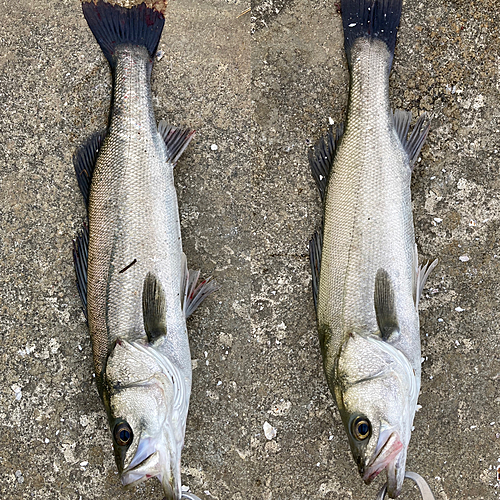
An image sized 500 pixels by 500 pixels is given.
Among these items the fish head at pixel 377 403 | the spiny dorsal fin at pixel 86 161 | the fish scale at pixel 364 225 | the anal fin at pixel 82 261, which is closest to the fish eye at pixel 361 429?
the fish head at pixel 377 403

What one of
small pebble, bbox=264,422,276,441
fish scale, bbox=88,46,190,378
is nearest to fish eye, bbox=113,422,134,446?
fish scale, bbox=88,46,190,378

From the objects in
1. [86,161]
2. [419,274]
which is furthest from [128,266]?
[419,274]

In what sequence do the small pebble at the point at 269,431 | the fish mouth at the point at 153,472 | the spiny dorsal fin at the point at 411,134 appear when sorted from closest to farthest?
the fish mouth at the point at 153,472 < the spiny dorsal fin at the point at 411,134 < the small pebble at the point at 269,431

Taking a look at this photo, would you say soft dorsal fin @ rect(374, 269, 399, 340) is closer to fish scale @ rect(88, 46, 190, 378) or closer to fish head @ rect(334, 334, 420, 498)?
fish head @ rect(334, 334, 420, 498)

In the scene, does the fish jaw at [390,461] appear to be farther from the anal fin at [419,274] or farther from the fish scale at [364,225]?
the anal fin at [419,274]

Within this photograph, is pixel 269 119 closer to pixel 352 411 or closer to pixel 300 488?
pixel 352 411

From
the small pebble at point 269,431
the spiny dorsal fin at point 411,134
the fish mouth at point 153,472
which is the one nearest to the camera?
the fish mouth at point 153,472
